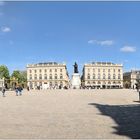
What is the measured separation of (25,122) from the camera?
1563 centimetres

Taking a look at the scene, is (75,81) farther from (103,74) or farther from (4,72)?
(103,74)

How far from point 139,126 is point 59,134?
127 inches

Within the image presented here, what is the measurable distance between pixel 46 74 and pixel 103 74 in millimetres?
27100

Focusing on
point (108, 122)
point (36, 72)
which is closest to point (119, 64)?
point (36, 72)

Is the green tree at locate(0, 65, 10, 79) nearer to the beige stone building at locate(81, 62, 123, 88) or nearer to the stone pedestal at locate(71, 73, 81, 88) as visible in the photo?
the beige stone building at locate(81, 62, 123, 88)

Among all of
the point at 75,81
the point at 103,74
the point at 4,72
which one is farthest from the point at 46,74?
the point at 75,81

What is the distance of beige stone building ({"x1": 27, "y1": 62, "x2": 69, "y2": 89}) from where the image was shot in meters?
186

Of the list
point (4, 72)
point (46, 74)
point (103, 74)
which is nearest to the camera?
point (4, 72)

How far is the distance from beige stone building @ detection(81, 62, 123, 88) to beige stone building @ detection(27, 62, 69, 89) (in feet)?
35.9

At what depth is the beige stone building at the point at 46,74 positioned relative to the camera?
186500 mm

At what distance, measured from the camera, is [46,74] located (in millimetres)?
187875

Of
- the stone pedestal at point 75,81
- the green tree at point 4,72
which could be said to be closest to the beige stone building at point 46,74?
the green tree at point 4,72

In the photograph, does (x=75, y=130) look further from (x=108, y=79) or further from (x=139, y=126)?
(x=108, y=79)

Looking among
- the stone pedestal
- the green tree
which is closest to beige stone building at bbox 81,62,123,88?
the green tree
